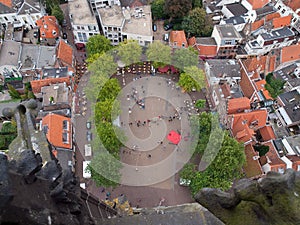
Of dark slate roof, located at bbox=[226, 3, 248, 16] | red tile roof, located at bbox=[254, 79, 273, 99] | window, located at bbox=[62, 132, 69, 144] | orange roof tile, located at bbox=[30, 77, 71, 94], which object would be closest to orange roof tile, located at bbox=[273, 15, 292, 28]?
dark slate roof, located at bbox=[226, 3, 248, 16]

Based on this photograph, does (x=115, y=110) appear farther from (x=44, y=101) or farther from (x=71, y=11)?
(x=71, y=11)

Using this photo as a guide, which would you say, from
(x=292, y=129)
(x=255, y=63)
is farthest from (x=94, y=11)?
(x=292, y=129)

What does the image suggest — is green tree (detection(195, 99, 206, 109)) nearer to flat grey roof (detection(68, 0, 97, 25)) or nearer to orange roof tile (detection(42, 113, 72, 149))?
orange roof tile (detection(42, 113, 72, 149))

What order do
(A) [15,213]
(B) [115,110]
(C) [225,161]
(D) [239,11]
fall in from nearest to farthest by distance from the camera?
(A) [15,213], (C) [225,161], (B) [115,110], (D) [239,11]

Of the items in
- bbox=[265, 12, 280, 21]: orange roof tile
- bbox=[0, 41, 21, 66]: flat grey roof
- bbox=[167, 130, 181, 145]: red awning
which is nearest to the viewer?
bbox=[167, 130, 181, 145]: red awning

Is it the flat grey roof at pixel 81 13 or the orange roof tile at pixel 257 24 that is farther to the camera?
the orange roof tile at pixel 257 24

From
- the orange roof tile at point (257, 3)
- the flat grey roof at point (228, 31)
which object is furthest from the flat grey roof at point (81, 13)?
the orange roof tile at point (257, 3)

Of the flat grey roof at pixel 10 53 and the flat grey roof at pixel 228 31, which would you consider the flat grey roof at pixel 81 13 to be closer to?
the flat grey roof at pixel 10 53
